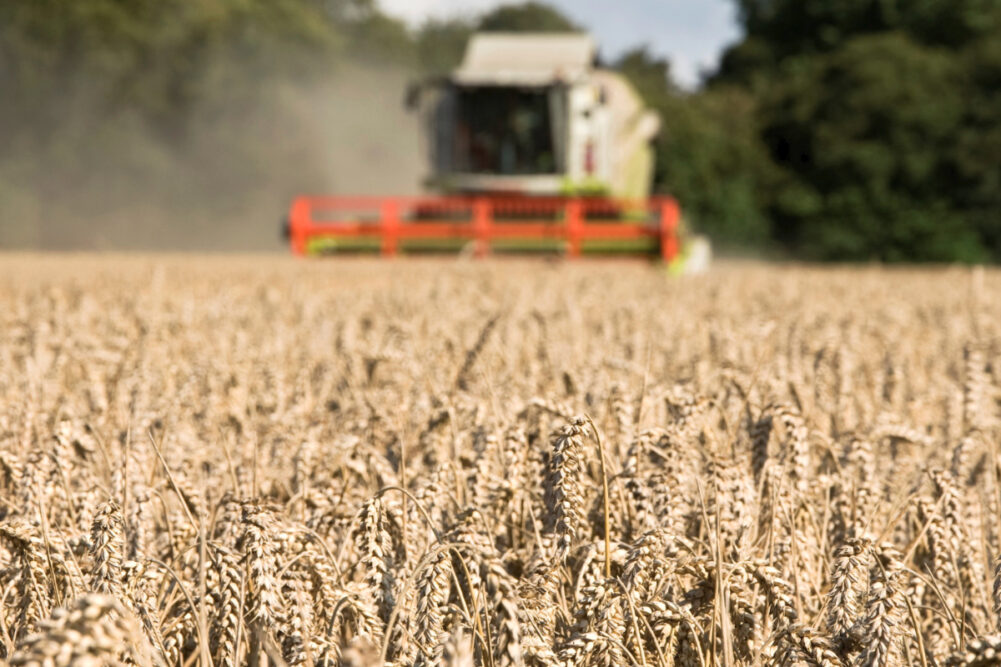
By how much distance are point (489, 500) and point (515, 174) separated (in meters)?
15.0

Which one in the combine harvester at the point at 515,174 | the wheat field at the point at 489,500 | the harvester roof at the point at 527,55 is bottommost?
the wheat field at the point at 489,500

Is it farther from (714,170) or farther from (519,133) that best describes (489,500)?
(714,170)

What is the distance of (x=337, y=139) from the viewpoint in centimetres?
4175

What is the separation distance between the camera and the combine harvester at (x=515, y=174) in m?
14.3

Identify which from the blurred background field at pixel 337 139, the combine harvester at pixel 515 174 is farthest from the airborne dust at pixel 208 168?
the combine harvester at pixel 515 174

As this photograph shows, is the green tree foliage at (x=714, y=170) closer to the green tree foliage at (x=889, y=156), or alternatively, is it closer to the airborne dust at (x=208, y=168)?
the green tree foliage at (x=889, y=156)

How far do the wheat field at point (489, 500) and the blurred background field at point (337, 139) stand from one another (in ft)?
83.0

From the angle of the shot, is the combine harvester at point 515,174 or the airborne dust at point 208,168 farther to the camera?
the airborne dust at point 208,168

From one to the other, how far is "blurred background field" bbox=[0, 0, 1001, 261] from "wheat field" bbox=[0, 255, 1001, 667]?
25308 mm

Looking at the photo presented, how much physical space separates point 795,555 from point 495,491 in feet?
1.88

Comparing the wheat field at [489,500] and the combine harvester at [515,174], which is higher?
the combine harvester at [515,174]

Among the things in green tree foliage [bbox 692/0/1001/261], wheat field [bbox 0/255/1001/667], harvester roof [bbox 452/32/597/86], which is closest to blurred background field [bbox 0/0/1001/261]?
green tree foliage [bbox 692/0/1001/261]

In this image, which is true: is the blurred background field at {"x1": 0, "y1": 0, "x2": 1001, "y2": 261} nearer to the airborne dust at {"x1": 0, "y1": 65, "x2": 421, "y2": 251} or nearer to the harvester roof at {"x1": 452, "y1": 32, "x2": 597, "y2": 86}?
the airborne dust at {"x1": 0, "y1": 65, "x2": 421, "y2": 251}

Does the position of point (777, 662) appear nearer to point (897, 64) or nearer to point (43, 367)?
point (43, 367)
